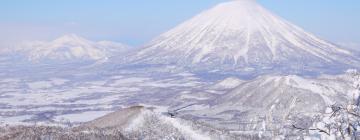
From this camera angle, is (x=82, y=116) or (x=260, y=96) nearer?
(x=260, y=96)

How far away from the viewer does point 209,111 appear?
169500mm

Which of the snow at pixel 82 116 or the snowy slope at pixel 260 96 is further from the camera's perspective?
the snow at pixel 82 116

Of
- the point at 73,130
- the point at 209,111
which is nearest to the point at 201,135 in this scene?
the point at 73,130

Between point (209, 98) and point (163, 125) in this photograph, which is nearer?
point (163, 125)

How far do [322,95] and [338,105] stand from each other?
487ft

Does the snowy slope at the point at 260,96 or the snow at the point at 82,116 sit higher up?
the snowy slope at the point at 260,96

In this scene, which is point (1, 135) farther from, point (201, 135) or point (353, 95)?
point (353, 95)

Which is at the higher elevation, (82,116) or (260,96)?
(260,96)

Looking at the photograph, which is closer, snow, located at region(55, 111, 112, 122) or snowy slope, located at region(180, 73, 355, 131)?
snowy slope, located at region(180, 73, 355, 131)

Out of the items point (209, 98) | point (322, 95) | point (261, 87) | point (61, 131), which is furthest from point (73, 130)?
point (209, 98)

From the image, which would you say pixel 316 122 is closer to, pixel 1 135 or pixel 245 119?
pixel 1 135

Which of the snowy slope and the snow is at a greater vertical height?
the snowy slope

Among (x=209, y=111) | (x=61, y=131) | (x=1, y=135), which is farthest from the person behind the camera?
(x=209, y=111)

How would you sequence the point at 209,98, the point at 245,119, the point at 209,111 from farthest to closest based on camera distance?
1. the point at 209,98
2. the point at 209,111
3. the point at 245,119
